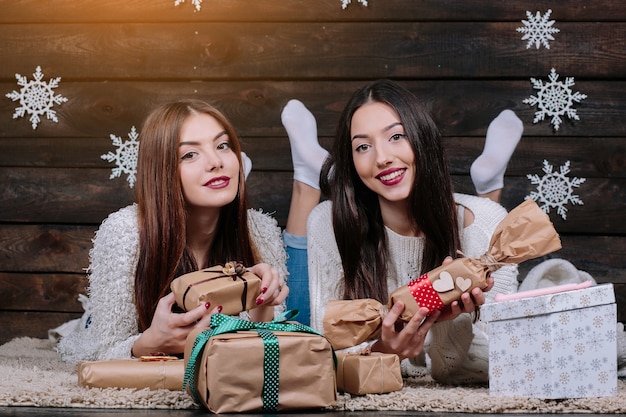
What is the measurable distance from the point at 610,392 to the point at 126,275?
4.24 feet

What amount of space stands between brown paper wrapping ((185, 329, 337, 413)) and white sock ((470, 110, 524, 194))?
1.43 m

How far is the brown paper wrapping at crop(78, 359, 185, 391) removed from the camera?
6.18ft

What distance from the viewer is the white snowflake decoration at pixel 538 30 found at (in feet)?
10.4

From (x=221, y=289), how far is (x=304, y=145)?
1.13 metres

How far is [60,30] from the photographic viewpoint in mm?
3326

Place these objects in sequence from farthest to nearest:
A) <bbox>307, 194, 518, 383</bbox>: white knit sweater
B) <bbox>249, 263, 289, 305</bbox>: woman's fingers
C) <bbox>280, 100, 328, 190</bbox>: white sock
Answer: <bbox>280, 100, 328, 190</bbox>: white sock < <bbox>307, 194, 518, 383</bbox>: white knit sweater < <bbox>249, 263, 289, 305</bbox>: woman's fingers

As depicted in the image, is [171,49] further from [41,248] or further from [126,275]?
[126,275]

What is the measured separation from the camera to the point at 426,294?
6.36ft

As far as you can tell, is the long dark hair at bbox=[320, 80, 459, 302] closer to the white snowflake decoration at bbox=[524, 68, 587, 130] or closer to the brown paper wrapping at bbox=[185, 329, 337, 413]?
the brown paper wrapping at bbox=[185, 329, 337, 413]

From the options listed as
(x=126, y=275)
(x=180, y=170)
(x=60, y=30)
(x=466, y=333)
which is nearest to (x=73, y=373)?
(x=126, y=275)

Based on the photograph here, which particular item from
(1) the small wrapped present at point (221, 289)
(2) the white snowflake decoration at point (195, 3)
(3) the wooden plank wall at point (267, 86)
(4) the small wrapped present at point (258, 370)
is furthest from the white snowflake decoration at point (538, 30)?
(4) the small wrapped present at point (258, 370)

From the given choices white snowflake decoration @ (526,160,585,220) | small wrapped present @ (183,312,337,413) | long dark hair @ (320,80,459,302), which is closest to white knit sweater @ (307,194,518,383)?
long dark hair @ (320,80,459,302)

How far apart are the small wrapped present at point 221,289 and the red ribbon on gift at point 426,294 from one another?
363 millimetres

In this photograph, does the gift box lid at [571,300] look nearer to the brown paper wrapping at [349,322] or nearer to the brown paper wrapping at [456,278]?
the brown paper wrapping at [456,278]
